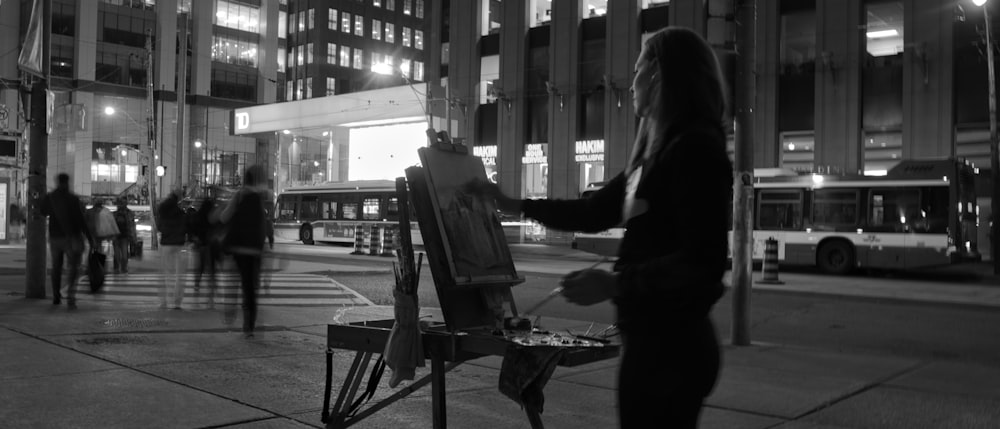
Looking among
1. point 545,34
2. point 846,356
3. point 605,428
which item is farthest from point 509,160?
point 605,428

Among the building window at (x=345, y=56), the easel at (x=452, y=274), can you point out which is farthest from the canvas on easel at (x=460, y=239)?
the building window at (x=345, y=56)

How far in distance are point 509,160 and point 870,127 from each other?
18.8 metres

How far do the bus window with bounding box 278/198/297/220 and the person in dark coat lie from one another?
38724 mm

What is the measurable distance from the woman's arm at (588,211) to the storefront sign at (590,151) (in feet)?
128

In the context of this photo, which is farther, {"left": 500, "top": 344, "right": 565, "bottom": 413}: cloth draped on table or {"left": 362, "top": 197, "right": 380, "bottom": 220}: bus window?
{"left": 362, "top": 197, "right": 380, "bottom": 220}: bus window

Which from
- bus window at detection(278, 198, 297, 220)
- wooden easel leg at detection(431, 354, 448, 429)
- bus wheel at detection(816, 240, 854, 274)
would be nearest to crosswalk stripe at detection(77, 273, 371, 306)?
wooden easel leg at detection(431, 354, 448, 429)

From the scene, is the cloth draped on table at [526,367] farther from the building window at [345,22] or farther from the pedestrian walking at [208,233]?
the building window at [345,22]

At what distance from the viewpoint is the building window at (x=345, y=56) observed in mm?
104125

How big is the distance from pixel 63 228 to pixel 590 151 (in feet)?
107

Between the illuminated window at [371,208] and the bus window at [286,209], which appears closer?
the illuminated window at [371,208]

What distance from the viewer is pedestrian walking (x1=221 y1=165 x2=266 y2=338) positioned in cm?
909

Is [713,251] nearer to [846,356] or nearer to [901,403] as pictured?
[901,403]

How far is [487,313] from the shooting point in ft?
12.7

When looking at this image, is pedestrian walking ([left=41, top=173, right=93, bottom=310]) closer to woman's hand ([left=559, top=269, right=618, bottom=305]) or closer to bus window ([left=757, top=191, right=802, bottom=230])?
woman's hand ([left=559, top=269, right=618, bottom=305])
